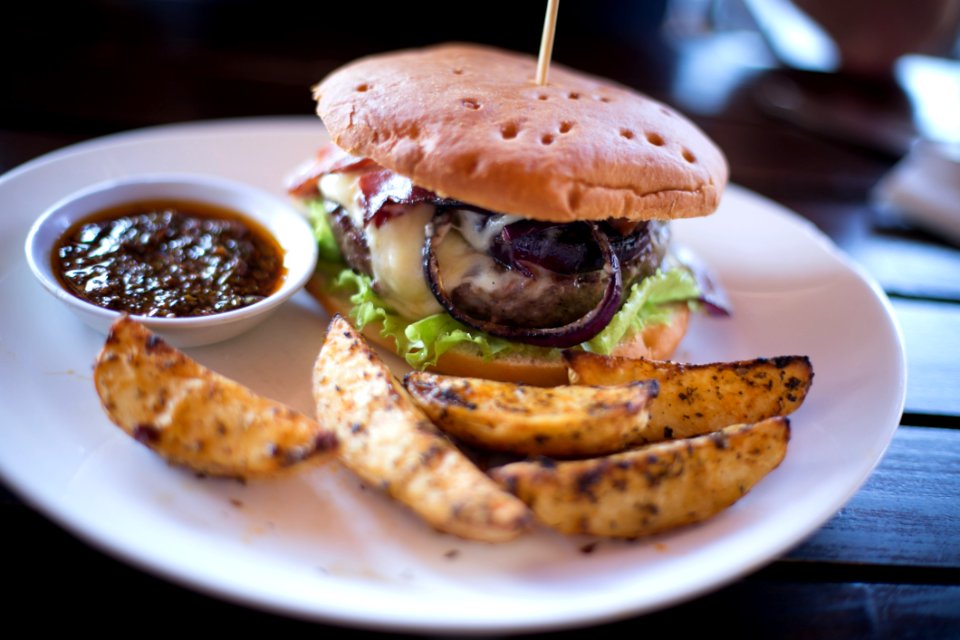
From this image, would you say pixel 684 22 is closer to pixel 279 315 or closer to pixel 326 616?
pixel 279 315

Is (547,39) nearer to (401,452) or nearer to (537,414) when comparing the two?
(537,414)

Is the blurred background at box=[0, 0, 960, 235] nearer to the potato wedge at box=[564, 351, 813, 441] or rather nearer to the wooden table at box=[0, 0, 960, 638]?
the wooden table at box=[0, 0, 960, 638]

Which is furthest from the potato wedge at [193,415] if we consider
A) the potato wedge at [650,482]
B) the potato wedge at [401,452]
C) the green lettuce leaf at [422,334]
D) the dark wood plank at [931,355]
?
the dark wood plank at [931,355]

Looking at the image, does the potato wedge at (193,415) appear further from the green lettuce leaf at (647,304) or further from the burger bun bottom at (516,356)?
the green lettuce leaf at (647,304)

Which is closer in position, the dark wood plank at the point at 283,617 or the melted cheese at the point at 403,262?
the dark wood plank at the point at 283,617

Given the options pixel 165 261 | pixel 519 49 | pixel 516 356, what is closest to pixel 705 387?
pixel 516 356

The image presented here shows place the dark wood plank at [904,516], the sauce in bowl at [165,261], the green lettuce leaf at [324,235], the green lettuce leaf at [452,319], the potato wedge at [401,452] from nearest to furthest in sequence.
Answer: the potato wedge at [401,452]
the dark wood plank at [904,516]
the sauce in bowl at [165,261]
the green lettuce leaf at [452,319]
the green lettuce leaf at [324,235]

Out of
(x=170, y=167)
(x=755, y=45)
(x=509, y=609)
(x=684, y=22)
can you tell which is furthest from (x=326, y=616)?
(x=684, y=22)
